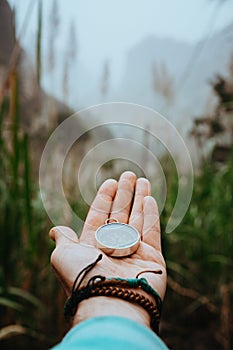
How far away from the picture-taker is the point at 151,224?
0.70m

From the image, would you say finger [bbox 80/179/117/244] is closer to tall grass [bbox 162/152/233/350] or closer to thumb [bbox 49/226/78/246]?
thumb [bbox 49/226/78/246]

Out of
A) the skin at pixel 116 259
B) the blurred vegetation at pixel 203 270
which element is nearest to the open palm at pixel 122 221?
the skin at pixel 116 259

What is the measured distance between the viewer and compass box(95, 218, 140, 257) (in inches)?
24.3

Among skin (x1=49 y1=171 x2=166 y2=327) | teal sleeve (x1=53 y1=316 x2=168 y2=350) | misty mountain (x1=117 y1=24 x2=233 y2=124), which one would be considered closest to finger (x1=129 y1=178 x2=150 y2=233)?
skin (x1=49 y1=171 x2=166 y2=327)

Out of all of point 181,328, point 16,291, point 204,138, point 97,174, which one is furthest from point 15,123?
point 204,138

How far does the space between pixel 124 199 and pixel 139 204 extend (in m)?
0.03

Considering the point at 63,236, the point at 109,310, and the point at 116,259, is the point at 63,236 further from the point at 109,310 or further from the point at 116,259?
the point at 109,310

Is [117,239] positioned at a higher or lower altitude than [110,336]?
lower

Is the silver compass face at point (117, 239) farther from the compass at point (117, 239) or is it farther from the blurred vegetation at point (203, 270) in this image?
the blurred vegetation at point (203, 270)

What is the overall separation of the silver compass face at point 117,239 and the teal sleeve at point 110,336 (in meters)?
0.23

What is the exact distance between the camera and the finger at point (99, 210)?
69cm

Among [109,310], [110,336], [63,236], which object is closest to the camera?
[110,336]

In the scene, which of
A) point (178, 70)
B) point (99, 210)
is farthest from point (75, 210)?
point (178, 70)

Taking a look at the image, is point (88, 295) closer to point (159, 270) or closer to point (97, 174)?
point (159, 270)
